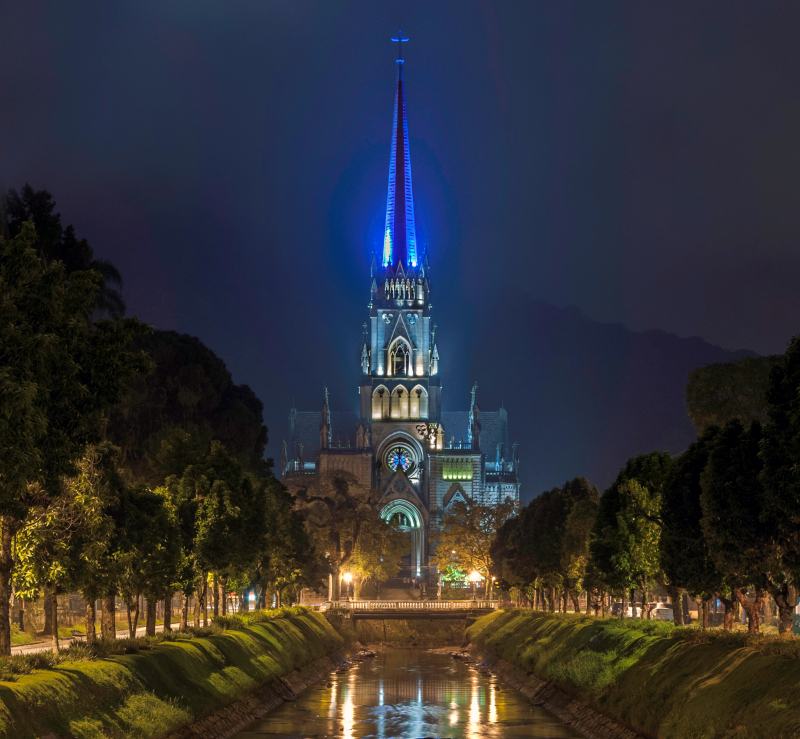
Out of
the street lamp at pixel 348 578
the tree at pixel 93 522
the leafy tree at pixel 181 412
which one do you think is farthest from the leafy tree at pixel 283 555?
the tree at pixel 93 522

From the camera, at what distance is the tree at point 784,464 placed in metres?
40.6

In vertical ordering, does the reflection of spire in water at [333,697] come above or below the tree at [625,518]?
below

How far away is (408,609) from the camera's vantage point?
128 meters

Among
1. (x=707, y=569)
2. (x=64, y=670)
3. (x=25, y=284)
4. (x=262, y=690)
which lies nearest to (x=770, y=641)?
(x=707, y=569)

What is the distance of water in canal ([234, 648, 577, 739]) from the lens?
55.6 metres

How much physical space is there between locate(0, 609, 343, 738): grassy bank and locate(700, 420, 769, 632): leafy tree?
1897cm

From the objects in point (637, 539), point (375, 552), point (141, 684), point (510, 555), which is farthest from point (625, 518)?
point (375, 552)

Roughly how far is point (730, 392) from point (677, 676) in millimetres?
50319

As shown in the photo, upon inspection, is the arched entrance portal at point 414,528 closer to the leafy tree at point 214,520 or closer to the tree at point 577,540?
the tree at point 577,540

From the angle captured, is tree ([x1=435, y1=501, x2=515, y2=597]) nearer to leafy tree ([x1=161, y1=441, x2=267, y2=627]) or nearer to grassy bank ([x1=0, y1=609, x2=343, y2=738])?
leafy tree ([x1=161, y1=441, x2=267, y2=627])

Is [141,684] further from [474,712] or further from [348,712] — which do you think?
[474,712]

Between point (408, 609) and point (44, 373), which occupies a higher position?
point (44, 373)

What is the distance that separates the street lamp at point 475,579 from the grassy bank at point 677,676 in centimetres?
9035

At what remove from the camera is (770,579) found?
48375 millimetres
